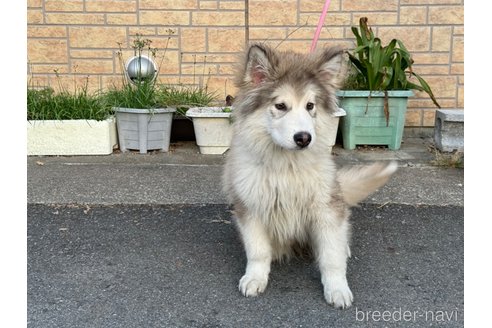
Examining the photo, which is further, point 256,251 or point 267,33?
point 267,33

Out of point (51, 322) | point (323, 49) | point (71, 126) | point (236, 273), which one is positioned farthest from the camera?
point (71, 126)

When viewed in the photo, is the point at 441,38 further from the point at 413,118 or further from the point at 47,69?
the point at 47,69

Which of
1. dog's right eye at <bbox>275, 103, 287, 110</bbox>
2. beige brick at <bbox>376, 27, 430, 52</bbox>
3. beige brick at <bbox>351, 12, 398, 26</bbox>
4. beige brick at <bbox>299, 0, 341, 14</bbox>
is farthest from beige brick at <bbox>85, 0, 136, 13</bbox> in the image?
dog's right eye at <bbox>275, 103, 287, 110</bbox>

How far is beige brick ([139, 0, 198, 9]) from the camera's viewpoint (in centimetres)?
554

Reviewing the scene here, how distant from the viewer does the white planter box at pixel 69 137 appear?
5.04 m

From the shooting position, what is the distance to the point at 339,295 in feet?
8.06

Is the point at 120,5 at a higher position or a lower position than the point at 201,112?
higher

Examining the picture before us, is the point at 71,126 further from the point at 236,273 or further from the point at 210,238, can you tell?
the point at 236,273

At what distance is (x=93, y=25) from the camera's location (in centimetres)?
557

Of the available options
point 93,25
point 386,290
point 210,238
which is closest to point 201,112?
point 93,25

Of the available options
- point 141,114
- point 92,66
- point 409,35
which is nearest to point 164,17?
point 92,66

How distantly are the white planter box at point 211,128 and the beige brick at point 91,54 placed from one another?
1302 millimetres

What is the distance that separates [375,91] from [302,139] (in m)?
3.01

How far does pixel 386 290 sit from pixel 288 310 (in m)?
0.57
